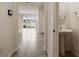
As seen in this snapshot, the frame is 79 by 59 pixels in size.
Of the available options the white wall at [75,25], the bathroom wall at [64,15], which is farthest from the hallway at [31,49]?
the bathroom wall at [64,15]

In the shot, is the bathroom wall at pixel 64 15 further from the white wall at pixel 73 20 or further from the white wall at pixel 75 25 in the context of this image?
the white wall at pixel 75 25

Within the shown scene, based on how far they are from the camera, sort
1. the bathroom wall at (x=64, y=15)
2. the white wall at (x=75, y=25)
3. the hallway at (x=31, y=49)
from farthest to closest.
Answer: the bathroom wall at (x=64, y=15)
the hallway at (x=31, y=49)
the white wall at (x=75, y=25)

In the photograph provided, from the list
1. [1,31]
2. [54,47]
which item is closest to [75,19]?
[54,47]

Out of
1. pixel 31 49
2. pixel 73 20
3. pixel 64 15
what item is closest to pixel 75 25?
pixel 73 20

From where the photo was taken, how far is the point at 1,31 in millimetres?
2838

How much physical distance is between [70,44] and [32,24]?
41.2ft

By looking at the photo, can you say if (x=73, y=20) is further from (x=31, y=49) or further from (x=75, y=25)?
(x=31, y=49)

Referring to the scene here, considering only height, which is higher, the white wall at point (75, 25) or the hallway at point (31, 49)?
the white wall at point (75, 25)

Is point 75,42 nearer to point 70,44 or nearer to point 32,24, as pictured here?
point 70,44

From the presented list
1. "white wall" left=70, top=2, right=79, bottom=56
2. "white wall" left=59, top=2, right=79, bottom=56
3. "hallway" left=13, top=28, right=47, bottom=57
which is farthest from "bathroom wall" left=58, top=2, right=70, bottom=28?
"hallway" left=13, top=28, right=47, bottom=57

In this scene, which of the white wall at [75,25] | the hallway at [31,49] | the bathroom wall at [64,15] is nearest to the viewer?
the white wall at [75,25]

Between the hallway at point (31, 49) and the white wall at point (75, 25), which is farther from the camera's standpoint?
the hallway at point (31, 49)

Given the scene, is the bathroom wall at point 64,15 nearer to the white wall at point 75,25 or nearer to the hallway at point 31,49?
the white wall at point 75,25

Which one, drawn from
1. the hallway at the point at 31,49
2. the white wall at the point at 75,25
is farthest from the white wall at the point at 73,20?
the hallway at the point at 31,49
